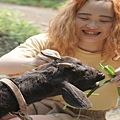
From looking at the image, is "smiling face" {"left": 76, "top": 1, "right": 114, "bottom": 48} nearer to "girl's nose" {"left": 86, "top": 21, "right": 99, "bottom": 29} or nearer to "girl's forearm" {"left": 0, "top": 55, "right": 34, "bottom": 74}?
"girl's nose" {"left": 86, "top": 21, "right": 99, "bottom": 29}

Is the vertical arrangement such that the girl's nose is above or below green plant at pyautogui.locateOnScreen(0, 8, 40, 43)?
above

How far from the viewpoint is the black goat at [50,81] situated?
3033 millimetres

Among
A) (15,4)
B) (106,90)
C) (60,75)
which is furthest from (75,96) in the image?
(15,4)

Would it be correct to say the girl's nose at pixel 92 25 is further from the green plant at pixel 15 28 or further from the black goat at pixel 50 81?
the green plant at pixel 15 28

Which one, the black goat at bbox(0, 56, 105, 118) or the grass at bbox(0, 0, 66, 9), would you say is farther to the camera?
the grass at bbox(0, 0, 66, 9)

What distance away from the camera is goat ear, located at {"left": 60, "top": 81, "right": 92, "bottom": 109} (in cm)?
291

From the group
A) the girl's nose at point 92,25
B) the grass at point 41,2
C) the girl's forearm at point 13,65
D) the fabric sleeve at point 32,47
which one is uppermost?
the girl's nose at point 92,25

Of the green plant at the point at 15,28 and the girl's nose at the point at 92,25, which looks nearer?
the girl's nose at the point at 92,25

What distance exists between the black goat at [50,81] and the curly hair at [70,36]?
683mm

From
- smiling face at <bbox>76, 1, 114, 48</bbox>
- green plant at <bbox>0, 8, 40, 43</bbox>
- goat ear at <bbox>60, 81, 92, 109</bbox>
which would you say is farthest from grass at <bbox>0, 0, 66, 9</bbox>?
goat ear at <bbox>60, 81, 92, 109</bbox>

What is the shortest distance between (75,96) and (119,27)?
1.10 metres

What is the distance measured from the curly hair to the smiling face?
0.16 ft

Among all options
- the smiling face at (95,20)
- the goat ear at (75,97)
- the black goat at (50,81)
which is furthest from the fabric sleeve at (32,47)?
the goat ear at (75,97)

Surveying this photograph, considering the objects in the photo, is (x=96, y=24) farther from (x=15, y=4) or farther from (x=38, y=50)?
(x=15, y=4)
